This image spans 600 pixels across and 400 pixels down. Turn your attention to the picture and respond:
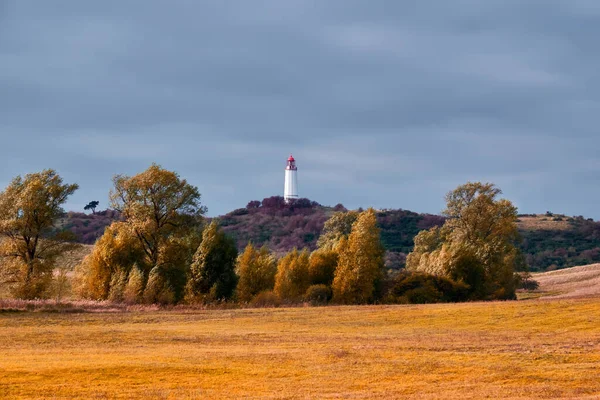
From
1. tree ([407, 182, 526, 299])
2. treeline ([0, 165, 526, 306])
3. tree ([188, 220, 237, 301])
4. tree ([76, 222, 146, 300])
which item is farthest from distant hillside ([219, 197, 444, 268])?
tree ([76, 222, 146, 300])

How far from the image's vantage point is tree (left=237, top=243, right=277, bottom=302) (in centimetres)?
7844

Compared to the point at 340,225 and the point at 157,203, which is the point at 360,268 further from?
the point at 340,225

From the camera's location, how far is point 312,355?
106 feet

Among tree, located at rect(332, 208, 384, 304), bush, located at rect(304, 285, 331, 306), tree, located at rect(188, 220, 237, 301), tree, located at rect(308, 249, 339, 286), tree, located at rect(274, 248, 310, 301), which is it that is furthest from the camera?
tree, located at rect(308, 249, 339, 286)

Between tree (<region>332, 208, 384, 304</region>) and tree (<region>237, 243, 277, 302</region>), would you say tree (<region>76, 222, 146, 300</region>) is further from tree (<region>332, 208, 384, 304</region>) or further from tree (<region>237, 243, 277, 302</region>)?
tree (<region>332, 208, 384, 304</region>)

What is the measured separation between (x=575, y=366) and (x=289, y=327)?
76.8 feet

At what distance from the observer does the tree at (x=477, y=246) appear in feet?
261

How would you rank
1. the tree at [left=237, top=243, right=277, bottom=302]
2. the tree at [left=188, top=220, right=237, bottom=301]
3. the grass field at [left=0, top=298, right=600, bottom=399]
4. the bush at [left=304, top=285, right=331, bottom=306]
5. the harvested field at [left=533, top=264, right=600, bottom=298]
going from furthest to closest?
the harvested field at [left=533, top=264, right=600, bottom=298] → the tree at [left=237, top=243, right=277, bottom=302] → the bush at [left=304, top=285, right=331, bottom=306] → the tree at [left=188, top=220, right=237, bottom=301] → the grass field at [left=0, top=298, right=600, bottom=399]

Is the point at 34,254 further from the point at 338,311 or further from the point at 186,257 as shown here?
the point at 338,311

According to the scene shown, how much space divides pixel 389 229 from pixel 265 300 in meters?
97.0

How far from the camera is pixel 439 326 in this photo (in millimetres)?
48969

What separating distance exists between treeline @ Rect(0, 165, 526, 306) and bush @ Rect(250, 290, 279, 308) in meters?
0.12

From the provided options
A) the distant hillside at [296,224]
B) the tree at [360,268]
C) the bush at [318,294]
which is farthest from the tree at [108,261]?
the distant hillside at [296,224]

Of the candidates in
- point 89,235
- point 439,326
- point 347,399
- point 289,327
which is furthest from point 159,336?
point 89,235
